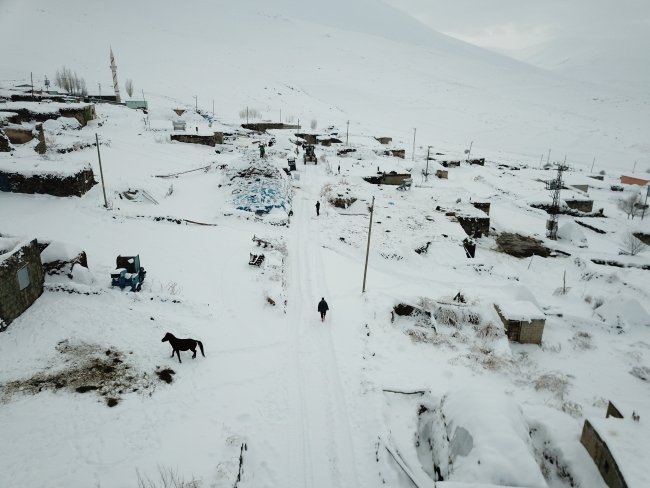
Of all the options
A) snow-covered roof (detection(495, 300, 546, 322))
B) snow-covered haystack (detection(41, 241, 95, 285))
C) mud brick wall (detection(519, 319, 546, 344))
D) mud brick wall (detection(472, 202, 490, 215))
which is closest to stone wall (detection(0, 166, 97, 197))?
snow-covered haystack (detection(41, 241, 95, 285))

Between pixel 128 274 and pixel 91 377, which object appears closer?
pixel 91 377

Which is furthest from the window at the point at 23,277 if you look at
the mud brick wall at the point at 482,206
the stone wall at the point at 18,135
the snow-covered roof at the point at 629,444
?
the mud brick wall at the point at 482,206

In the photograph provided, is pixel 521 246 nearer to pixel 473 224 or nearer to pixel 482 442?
pixel 473 224

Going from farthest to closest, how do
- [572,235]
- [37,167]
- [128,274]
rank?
[572,235], [37,167], [128,274]

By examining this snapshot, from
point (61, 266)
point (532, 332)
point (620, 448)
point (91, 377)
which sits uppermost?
point (61, 266)

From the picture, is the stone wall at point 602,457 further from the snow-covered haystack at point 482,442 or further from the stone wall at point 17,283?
the stone wall at point 17,283

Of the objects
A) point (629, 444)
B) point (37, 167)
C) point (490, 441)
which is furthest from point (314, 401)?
point (37, 167)

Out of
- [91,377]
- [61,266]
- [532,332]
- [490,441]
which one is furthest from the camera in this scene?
[532,332]
